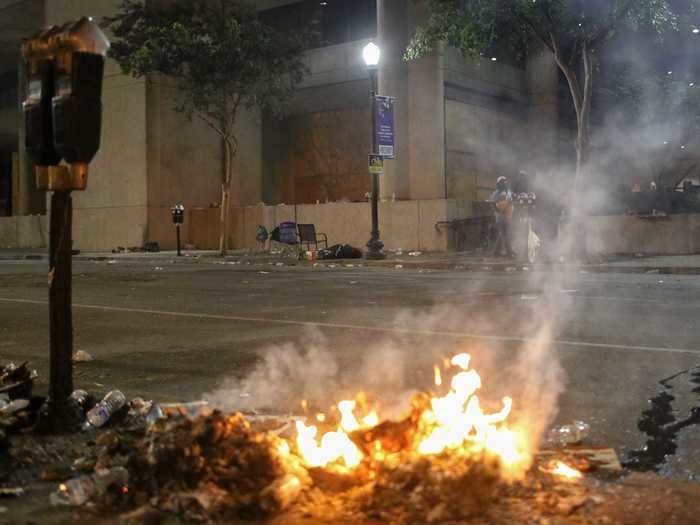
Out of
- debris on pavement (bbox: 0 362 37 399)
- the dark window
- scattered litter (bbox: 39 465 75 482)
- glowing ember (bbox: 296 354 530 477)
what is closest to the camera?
glowing ember (bbox: 296 354 530 477)

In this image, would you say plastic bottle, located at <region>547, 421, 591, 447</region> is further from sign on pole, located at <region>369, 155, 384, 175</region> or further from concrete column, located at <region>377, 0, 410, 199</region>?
concrete column, located at <region>377, 0, 410, 199</region>

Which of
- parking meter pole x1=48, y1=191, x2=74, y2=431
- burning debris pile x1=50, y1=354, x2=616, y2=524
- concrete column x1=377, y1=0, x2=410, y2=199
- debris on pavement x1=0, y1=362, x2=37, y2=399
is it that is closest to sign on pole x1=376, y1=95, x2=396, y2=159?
concrete column x1=377, y1=0, x2=410, y2=199

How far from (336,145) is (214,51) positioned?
41.8 ft

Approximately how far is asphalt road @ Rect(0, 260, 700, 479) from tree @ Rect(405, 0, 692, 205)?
6.19 m

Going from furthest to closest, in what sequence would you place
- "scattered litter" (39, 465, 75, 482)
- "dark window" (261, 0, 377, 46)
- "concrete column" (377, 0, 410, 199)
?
"dark window" (261, 0, 377, 46)
"concrete column" (377, 0, 410, 199)
"scattered litter" (39, 465, 75, 482)

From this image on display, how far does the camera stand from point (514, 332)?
8.05 m

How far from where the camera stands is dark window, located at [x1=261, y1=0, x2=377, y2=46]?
34875mm

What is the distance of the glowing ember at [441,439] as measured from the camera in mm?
3346

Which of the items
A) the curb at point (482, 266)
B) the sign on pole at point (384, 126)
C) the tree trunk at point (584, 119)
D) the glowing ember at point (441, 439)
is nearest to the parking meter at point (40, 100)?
the glowing ember at point (441, 439)

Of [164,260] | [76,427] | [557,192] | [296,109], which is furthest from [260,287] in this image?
[296,109]

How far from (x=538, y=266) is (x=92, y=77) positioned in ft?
48.7

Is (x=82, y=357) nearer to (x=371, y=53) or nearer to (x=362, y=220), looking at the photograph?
(x=371, y=53)

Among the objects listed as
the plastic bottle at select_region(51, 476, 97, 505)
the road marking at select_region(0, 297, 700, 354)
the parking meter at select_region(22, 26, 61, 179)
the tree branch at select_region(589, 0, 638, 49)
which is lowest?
the plastic bottle at select_region(51, 476, 97, 505)

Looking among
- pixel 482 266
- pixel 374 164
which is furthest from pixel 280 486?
pixel 374 164
